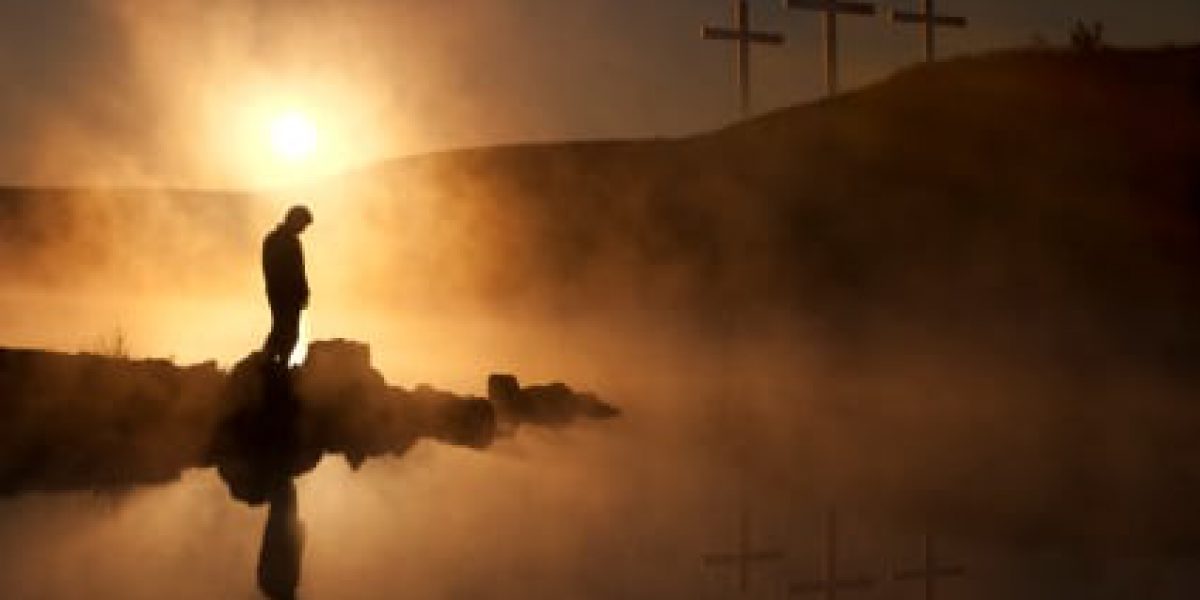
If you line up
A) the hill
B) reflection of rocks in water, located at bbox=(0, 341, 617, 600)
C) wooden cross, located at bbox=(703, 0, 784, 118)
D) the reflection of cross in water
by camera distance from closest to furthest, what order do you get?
the reflection of cross in water → reflection of rocks in water, located at bbox=(0, 341, 617, 600) → the hill → wooden cross, located at bbox=(703, 0, 784, 118)

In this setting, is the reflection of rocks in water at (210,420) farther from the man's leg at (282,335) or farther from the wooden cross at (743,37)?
the wooden cross at (743,37)

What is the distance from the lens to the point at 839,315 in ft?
118

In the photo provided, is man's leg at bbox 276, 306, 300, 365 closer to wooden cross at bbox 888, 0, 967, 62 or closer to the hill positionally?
the hill

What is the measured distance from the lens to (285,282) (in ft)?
40.6

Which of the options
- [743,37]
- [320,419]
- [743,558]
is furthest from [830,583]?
[743,37]

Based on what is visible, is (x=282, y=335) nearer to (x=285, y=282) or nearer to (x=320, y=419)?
(x=285, y=282)

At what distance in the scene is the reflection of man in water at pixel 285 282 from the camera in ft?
40.6

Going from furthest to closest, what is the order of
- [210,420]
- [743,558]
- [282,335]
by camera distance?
1. [282,335]
2. [210,420]
3. [743,558]

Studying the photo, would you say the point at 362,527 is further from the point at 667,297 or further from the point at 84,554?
the point at 667,297

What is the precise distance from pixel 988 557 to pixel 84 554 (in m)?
5.06

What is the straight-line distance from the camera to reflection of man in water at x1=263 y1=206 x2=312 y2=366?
12383 millimetres

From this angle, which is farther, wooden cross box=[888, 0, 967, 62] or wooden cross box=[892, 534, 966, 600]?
wooden cross box=[888, 0, 967, 62]

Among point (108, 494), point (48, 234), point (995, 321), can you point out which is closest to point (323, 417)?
point (108, 494)

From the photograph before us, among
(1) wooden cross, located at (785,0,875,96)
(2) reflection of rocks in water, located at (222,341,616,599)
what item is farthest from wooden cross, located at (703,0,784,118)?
(2) reflection of rocks in water, located at (222,341,616,599)
